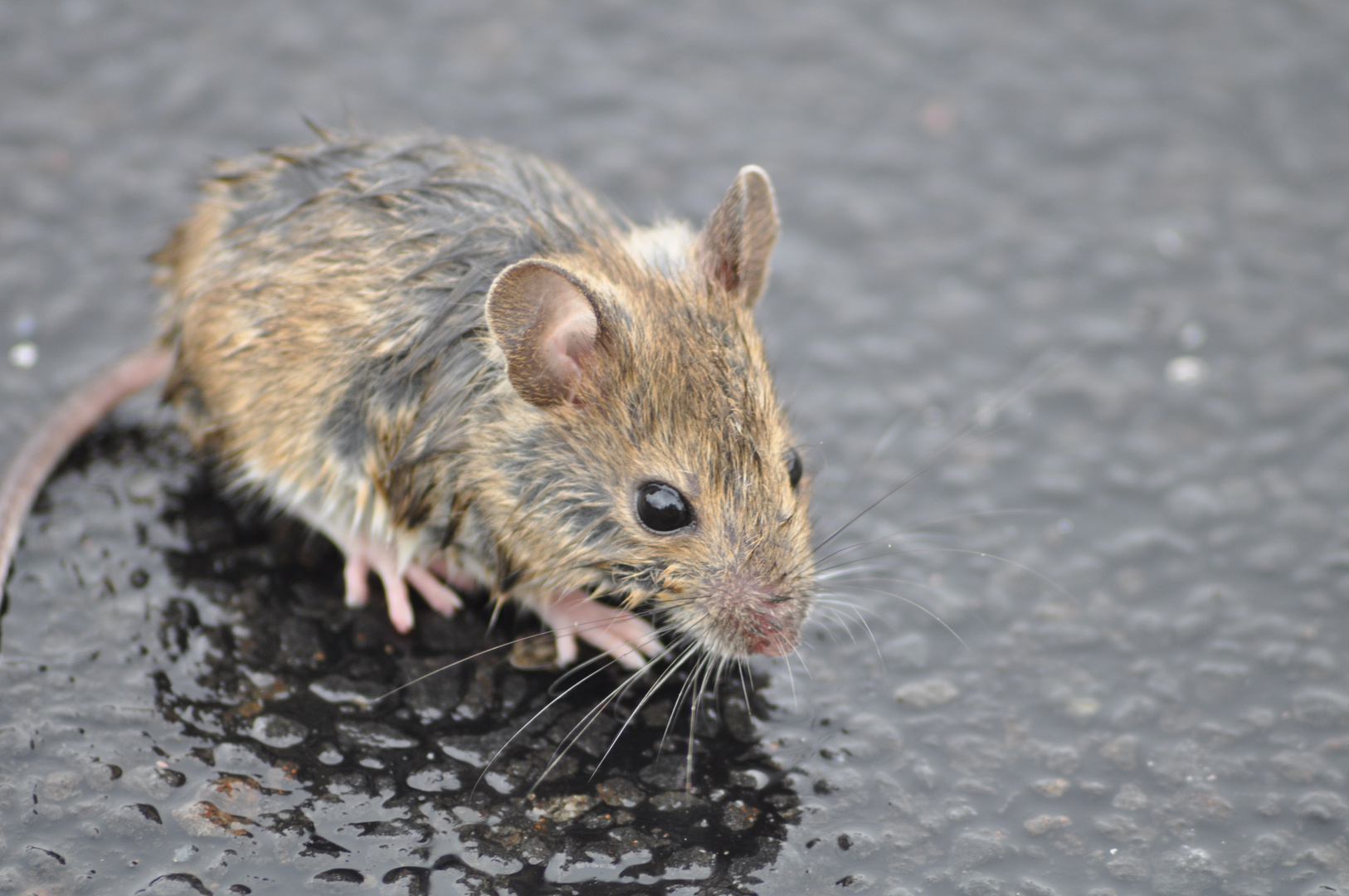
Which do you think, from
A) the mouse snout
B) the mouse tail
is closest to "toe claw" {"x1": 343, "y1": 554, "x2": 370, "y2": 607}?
the mouse tail

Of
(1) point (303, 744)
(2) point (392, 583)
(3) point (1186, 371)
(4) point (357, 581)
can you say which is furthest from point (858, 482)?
(1) point (303, 744)

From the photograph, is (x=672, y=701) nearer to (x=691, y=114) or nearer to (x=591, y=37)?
(x=691, y=114)

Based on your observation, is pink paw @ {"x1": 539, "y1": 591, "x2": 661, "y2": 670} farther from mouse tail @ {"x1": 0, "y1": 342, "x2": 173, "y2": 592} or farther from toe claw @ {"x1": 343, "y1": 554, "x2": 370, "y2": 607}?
mouse tail @ {"x1": 0, "y1": 342, "x2": 173, "y2": 592}

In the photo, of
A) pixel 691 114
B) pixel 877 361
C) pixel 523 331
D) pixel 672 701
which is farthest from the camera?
pixel 691 114

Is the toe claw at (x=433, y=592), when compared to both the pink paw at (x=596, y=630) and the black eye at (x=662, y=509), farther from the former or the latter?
the black eye at (x=662, y=509)

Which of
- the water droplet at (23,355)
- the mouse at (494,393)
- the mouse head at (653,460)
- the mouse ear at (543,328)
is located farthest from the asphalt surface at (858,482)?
the mouse ear at (543,328)

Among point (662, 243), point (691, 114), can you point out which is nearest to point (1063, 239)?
point (691, 114)
